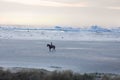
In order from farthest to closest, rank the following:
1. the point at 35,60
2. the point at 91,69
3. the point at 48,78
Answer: the point at 35,60 → the point at 91,69 → the point at 48,78

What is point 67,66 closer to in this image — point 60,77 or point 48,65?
point 48,65

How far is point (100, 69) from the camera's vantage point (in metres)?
19.2

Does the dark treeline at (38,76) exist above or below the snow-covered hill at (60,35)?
below

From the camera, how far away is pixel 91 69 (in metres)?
19.1

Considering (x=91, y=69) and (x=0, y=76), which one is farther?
(x=91, y=69)

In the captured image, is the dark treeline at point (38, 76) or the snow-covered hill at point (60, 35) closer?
the dark treeline at point (38, 76)

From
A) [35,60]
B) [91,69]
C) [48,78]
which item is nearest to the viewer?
[48,78]

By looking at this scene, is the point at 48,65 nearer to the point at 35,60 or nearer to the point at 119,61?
the point at 35,60

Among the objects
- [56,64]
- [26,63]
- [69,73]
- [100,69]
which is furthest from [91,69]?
Answer: [69,73]

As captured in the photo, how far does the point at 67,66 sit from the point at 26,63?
2.39 m

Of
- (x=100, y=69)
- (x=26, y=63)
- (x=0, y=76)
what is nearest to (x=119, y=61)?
(x=100, y=69)

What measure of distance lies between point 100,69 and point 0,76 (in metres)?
6.97

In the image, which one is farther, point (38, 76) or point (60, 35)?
point (60, 35)

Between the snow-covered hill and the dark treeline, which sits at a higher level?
the snow-covered hill
